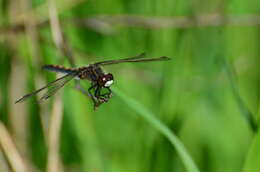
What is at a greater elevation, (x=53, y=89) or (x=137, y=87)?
(x=53, y=89)

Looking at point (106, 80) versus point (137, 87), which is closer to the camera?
point (106, 80)

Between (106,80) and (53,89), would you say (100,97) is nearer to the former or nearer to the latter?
(106,80)

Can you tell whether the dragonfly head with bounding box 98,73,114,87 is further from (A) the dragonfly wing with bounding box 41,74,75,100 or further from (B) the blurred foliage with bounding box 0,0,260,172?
(B) the blurred foliage with bounding box 0,0,260,172

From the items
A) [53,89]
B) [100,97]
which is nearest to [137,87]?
[100,97]

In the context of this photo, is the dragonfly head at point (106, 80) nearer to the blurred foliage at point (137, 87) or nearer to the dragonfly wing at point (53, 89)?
the dragonfly wing at point (53, 89)

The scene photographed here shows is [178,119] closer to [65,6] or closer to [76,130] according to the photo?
[76,130]

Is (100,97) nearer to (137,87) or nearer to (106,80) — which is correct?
(106,80)
